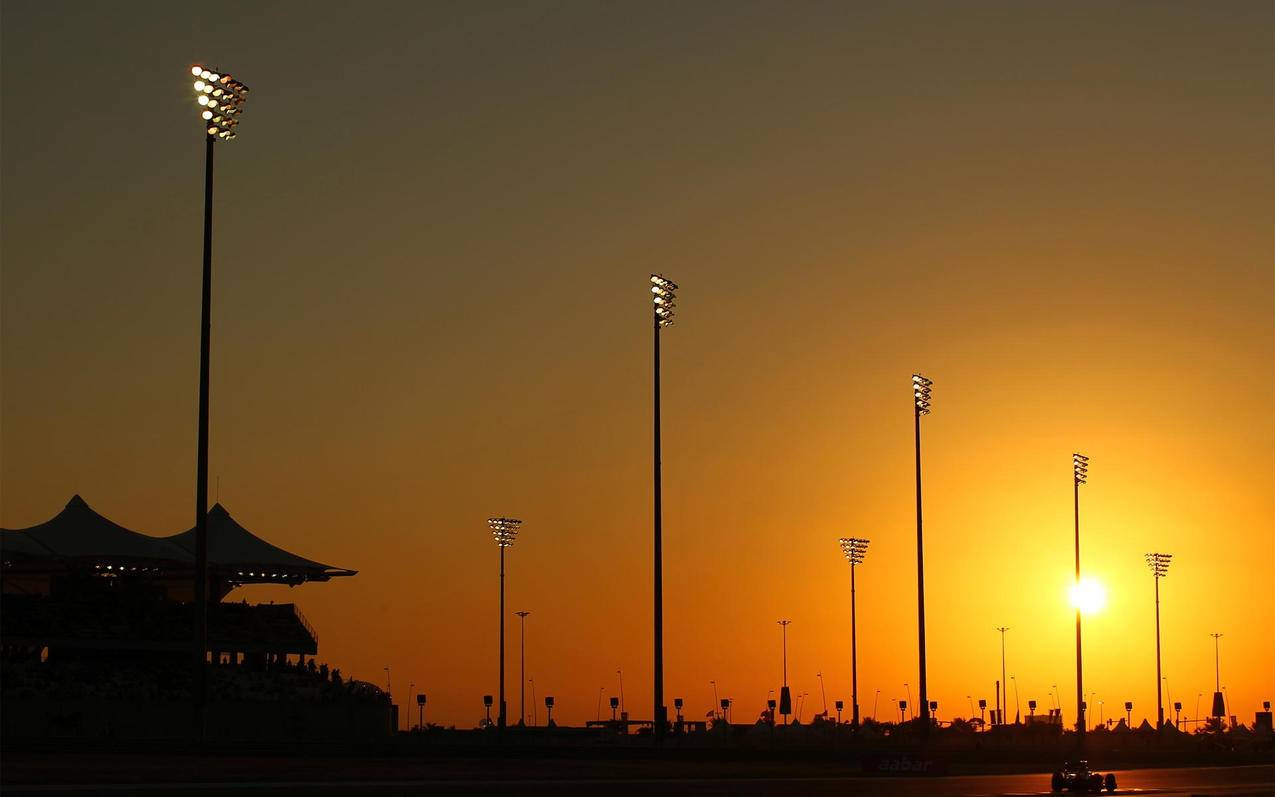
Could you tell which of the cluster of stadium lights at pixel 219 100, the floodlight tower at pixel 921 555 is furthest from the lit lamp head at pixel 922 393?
the cluster of stadium lights at pixel 219 100

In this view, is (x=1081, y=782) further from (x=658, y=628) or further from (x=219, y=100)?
(x=219, y=100)

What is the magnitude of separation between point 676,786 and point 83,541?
46.4 meters

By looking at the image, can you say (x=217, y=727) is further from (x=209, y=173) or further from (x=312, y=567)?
(x=312, y=567)

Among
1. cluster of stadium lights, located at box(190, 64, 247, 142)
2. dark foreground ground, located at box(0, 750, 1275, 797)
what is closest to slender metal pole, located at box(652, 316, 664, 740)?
dark foreground ground, located at box(0, 750, 1275, 797)

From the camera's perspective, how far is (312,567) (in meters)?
86.4

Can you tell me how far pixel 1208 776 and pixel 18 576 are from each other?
57.1 metres

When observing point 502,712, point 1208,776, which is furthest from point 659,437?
point 502,712

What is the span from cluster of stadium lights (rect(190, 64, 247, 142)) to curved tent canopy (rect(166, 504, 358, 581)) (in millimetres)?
39476

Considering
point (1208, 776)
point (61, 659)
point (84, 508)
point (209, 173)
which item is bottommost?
point (1208, 776)

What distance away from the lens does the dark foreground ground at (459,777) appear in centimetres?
→ 3691

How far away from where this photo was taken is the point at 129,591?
262 ft

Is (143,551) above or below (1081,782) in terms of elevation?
above

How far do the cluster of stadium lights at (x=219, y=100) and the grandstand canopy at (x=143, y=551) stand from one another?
120 feet

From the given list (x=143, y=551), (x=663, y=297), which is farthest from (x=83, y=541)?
(x=663, y=297)
